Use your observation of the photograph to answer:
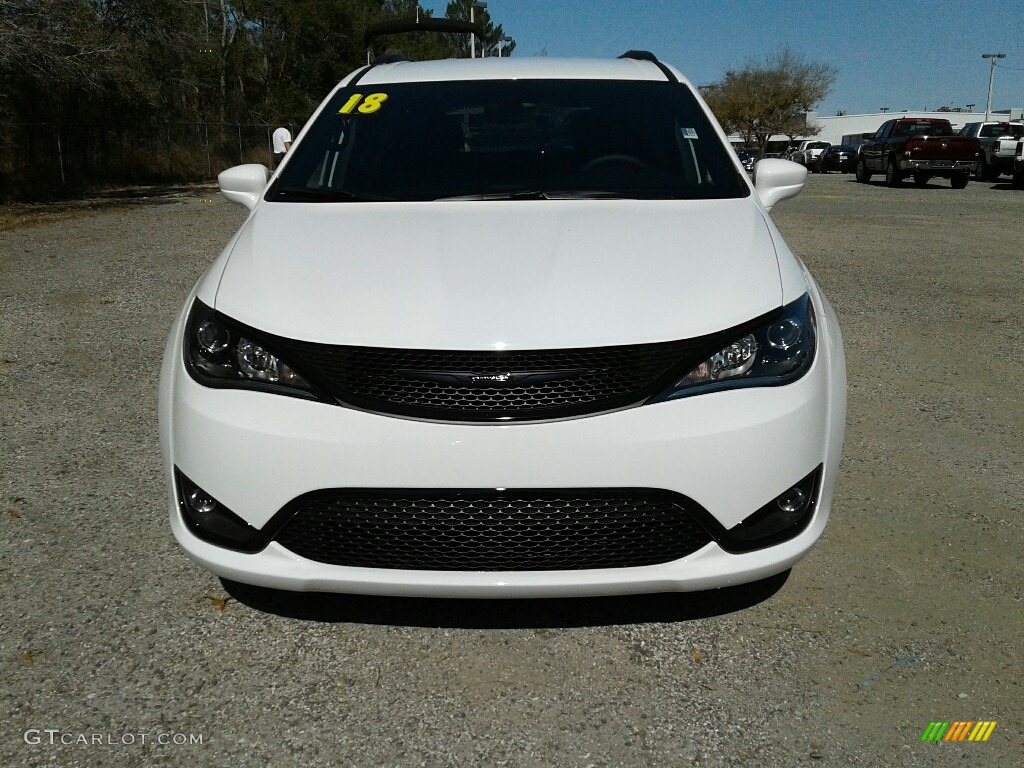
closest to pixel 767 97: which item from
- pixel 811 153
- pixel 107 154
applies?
pixel 811 153

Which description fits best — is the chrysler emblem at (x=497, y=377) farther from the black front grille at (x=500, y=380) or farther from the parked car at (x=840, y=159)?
the parked car at (x=840, y=159)

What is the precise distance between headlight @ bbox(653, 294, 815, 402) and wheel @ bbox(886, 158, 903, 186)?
79.1ft

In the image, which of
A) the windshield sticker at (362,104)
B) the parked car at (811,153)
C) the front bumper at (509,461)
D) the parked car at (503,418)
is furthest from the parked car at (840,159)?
the front bumper at (509,461)

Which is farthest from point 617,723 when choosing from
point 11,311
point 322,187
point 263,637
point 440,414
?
point 11,311

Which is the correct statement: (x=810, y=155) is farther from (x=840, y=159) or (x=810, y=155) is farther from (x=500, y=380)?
(x=500, y=380)

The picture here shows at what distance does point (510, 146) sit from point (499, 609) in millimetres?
1750

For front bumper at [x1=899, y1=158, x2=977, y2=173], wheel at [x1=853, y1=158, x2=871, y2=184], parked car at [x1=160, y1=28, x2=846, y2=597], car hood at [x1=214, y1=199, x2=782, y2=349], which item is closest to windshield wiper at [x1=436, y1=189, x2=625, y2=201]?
car hood at [x1=214, y1=199, x2=782, y2=349]

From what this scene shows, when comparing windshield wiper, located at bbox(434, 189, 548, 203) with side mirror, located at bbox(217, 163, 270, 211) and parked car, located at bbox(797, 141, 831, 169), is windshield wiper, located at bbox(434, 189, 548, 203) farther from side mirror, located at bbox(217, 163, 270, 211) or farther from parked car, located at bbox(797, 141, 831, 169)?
parked car, located at bbox(797, 141, 831, 169)

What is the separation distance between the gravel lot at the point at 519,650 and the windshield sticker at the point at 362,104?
167cm

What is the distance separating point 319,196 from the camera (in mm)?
3186

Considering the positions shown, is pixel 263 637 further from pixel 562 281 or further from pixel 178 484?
pixel 562 281

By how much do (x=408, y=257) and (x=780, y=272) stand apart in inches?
40.6

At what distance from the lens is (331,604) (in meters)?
2.71

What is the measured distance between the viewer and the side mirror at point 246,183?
3520 mm
